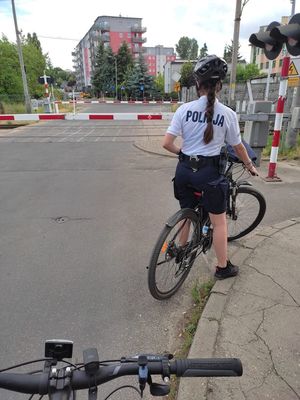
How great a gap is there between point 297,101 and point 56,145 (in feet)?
27.2

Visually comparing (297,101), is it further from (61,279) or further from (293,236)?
(61,279)

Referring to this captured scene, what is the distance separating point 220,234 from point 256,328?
0.87 metres

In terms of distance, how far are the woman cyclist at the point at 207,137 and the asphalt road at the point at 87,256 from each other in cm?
88

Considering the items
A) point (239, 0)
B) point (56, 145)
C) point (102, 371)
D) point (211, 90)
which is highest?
point (239, 0)

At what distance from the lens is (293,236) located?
4.08 metres

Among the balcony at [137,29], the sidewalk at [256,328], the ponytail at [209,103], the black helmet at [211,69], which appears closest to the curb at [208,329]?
the sidewalk at [256,328]

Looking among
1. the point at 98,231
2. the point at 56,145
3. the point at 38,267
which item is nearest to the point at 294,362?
the point at 38,267

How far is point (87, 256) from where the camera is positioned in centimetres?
390

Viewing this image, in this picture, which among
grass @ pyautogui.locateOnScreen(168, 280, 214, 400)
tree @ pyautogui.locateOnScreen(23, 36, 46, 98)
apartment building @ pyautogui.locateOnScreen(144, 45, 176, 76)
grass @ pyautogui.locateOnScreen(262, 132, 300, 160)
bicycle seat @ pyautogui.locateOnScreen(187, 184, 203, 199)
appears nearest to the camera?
grass @ pyautogui.locateOnScreen(168, 280, 214, 400)

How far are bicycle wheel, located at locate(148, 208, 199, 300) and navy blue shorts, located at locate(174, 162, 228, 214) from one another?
21 cm

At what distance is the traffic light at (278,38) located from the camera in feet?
16.2

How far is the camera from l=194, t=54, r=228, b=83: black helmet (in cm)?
259

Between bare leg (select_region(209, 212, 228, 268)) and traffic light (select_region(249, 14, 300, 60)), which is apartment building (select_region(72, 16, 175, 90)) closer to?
traffic light (select_region(249, 14, 300, 60))

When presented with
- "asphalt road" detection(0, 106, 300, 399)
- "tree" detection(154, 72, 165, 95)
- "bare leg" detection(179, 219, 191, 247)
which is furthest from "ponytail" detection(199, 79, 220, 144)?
"tree" detection(154, 72, 165, 95)
